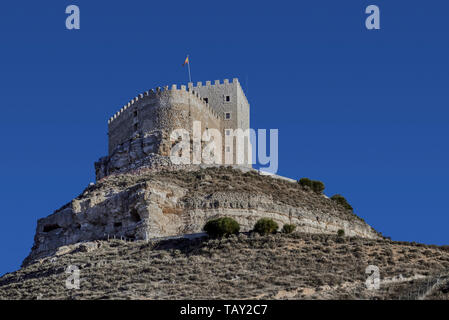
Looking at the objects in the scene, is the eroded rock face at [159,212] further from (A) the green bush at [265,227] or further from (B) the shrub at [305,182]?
(B) the shrub at [305,182]

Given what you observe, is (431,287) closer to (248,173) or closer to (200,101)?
(248,173)

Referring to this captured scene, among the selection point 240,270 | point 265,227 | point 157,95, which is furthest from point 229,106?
point 240,270

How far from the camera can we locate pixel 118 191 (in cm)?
→ 4388

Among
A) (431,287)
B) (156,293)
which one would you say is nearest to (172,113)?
(156,293)

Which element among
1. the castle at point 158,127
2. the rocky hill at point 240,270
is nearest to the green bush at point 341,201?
the castle at point 158,127

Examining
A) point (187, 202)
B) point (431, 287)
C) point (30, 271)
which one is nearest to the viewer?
point (431, 287)

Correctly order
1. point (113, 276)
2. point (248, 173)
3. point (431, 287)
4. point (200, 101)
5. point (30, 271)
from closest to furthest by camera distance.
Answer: point (431, 287)
point (113, 276)
point (30, 271)
point (248, 173)
point (200, 101)

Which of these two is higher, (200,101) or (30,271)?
(200,101)

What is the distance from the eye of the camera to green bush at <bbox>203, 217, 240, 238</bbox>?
3644 cm

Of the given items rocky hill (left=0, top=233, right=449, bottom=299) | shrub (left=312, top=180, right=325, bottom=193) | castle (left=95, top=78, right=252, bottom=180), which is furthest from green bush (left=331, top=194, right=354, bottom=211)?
rocky hill (left=0, top=233, right=449, bottom=299)

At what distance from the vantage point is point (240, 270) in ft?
102

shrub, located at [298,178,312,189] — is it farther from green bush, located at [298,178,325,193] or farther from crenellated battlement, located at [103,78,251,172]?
crenellated battlement, located at [103,78,251,172]

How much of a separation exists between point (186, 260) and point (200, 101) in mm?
23305

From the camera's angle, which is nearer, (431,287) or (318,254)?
(431,287)
